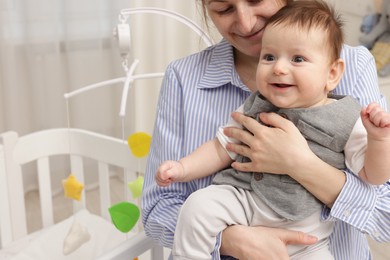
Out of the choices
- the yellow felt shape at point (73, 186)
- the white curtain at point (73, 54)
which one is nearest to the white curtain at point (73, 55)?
the white curtain at point (73, 54)

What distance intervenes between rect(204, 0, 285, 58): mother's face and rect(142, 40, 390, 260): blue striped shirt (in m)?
0.07

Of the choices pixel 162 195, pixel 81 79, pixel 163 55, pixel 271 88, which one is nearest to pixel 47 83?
pixel 81 79

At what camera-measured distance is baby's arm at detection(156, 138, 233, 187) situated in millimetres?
964

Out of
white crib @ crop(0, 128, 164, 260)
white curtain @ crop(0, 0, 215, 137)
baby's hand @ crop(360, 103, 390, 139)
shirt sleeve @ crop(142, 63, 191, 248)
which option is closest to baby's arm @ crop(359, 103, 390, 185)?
baby's hand @ crop(360, 103, 390, 139)

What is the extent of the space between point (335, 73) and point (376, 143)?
0.18 meters

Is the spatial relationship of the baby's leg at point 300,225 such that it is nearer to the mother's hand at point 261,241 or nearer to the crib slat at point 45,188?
the mother's hand at point 261,241

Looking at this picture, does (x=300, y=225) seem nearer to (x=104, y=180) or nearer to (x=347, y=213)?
(x=347, y=213)

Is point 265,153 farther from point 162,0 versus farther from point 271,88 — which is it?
point 162,0

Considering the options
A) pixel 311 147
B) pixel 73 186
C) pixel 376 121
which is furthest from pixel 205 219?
pixel 73 186

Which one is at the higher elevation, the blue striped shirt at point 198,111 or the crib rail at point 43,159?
the blue striped shirt at point 198,111

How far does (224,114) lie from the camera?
1064mm

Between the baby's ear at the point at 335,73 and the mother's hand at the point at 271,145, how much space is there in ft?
0.33

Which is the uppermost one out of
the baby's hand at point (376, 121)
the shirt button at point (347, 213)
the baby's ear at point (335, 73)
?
the baby's ear at point (335, 73)

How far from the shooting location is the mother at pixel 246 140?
89 centimetres
